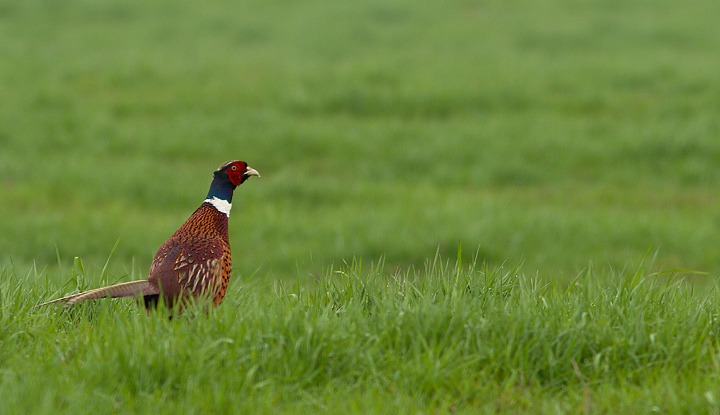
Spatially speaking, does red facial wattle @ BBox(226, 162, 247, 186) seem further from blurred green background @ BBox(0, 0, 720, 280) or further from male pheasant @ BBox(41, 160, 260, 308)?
blurred green background @ BBox(0, 0, 720, 280)

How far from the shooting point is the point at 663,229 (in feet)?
25.1

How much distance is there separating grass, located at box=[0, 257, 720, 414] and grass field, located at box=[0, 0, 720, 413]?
1 centimetres

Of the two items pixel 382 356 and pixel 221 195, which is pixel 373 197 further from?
pixel 382 356

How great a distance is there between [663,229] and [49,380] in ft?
21.4

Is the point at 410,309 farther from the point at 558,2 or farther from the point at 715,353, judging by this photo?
the point at 558,2

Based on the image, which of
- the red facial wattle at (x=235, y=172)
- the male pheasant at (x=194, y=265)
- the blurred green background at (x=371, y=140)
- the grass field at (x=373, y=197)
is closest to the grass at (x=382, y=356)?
the grass field at (x=373, y=197)

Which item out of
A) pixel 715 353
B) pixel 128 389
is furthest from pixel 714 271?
pixel 128 389

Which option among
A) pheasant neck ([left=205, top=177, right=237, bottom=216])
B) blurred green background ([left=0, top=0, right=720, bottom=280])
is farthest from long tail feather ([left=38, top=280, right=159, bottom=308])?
blurred green background ([left=0, top=0, right=720, bottom=280])

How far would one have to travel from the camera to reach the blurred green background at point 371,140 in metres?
7.43

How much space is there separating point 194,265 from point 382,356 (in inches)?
37.5

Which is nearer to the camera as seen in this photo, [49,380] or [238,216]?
[49,380]

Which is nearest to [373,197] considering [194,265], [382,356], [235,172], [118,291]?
[235,172]

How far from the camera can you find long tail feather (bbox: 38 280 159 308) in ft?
9.89

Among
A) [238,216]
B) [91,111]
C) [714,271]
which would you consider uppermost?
[91,111]
